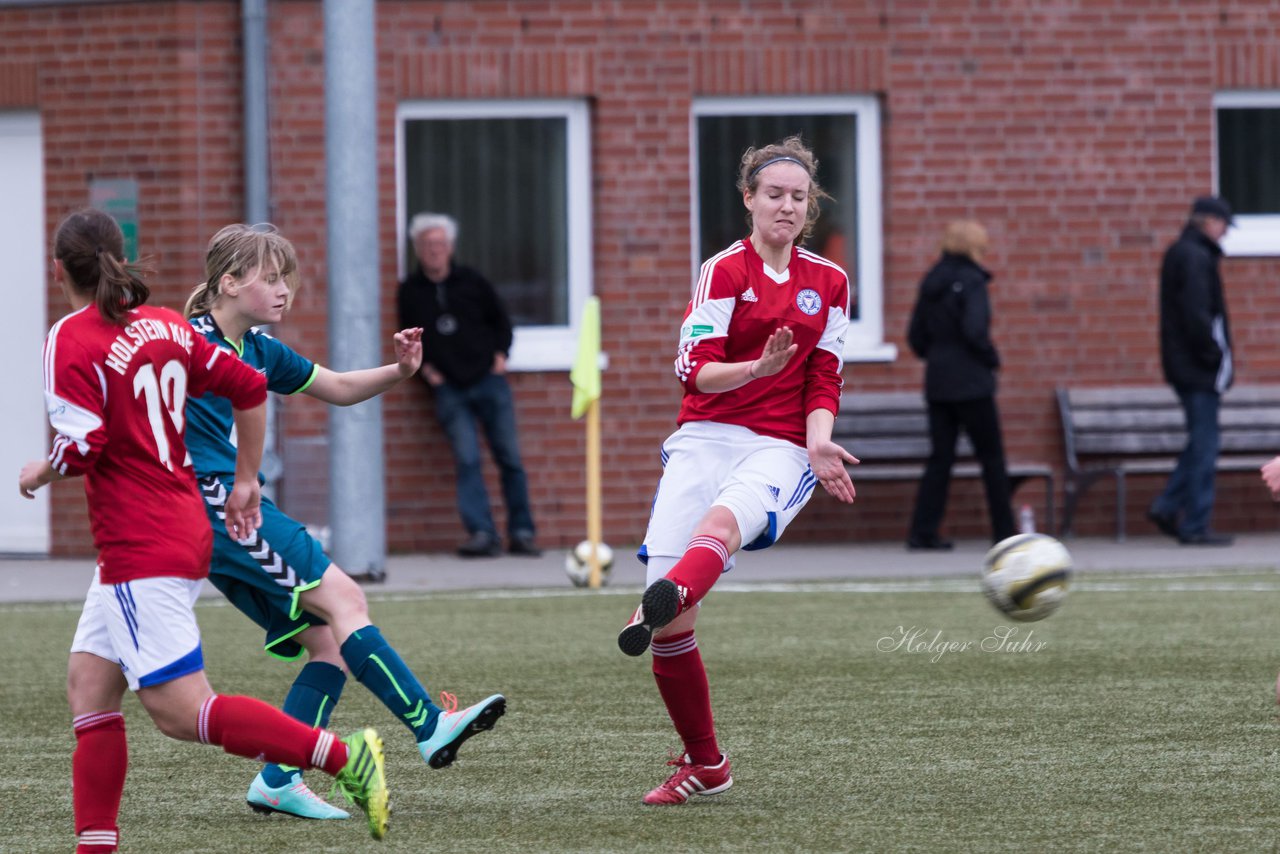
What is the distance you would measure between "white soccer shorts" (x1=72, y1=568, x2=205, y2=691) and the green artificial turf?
72 centimetres

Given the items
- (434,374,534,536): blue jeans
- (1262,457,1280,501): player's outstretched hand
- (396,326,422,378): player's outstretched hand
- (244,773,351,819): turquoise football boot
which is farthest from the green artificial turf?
(434,374,534,536): blue jeans

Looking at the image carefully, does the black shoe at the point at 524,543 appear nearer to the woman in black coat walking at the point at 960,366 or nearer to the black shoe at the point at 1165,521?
the woman in black coat walking at the point at 960,366

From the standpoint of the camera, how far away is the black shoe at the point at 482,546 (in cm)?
1368

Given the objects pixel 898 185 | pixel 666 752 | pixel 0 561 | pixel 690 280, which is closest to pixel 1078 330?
pixel 898 185

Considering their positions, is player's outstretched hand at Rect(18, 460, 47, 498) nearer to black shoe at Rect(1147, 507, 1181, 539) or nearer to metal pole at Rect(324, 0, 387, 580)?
metal pole at Rect(324, 0, 387, 580)

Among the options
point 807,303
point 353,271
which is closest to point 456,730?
point 807,303

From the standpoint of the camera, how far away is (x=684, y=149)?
46.8 feet

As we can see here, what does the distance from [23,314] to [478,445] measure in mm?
3373

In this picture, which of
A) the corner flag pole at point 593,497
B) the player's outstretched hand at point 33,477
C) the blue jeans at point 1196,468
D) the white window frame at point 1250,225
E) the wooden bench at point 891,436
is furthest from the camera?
the white window frame at point 1250,225

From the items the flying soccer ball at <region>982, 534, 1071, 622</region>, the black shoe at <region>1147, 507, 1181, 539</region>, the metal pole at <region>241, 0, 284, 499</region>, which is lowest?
the black shoe at <region>1147, 507, 1181, 539</region>

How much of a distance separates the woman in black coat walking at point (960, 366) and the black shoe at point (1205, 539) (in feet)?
4.28

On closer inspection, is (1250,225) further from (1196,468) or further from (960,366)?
(960,366)

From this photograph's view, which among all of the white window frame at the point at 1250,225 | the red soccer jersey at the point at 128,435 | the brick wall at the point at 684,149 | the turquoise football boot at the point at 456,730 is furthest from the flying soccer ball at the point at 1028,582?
the white window frame at the point at 1250,225

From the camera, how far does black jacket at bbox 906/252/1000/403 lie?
43.3 ft
